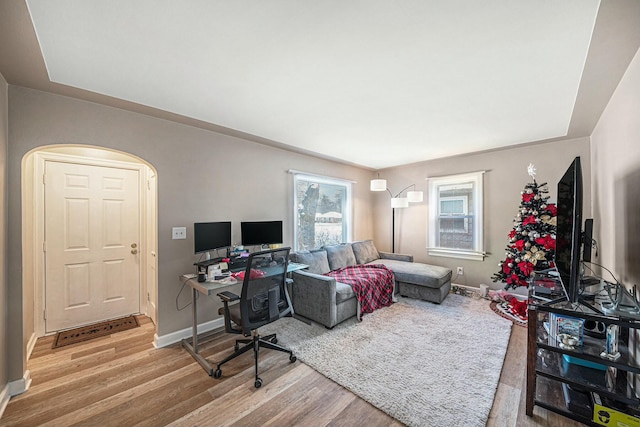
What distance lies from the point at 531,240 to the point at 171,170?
4606 millimetres

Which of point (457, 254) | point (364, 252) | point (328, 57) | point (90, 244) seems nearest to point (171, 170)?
point (90, 244)

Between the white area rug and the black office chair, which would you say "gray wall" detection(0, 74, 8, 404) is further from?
the white area rug

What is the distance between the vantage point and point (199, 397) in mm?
1938

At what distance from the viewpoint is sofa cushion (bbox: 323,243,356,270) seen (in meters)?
4.11

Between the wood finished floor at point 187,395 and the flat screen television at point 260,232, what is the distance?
1305mm

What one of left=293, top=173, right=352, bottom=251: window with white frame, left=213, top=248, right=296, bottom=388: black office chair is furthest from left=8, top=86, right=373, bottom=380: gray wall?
left=213, top=248, right=296, bottom=388: black office chair

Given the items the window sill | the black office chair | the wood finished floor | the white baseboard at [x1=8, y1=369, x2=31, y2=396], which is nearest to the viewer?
the wood finished floor

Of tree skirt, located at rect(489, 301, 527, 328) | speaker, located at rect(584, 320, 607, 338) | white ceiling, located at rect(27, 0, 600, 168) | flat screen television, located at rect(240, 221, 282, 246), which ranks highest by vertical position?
white ceiling, located at rect(27, 0, 600, 168)

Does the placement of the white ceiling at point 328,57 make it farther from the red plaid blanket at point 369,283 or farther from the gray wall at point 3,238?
the red plaid blanket at point 369,283

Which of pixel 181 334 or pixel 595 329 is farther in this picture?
pixel 181 334

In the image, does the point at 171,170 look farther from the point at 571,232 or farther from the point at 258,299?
Result: the point at 571,232

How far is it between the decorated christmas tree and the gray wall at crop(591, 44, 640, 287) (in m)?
0.55

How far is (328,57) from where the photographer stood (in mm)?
1710

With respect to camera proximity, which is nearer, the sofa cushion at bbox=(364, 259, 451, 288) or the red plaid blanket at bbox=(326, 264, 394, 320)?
the red plaid blanket at bbox=(326, 264, 394, 320)
